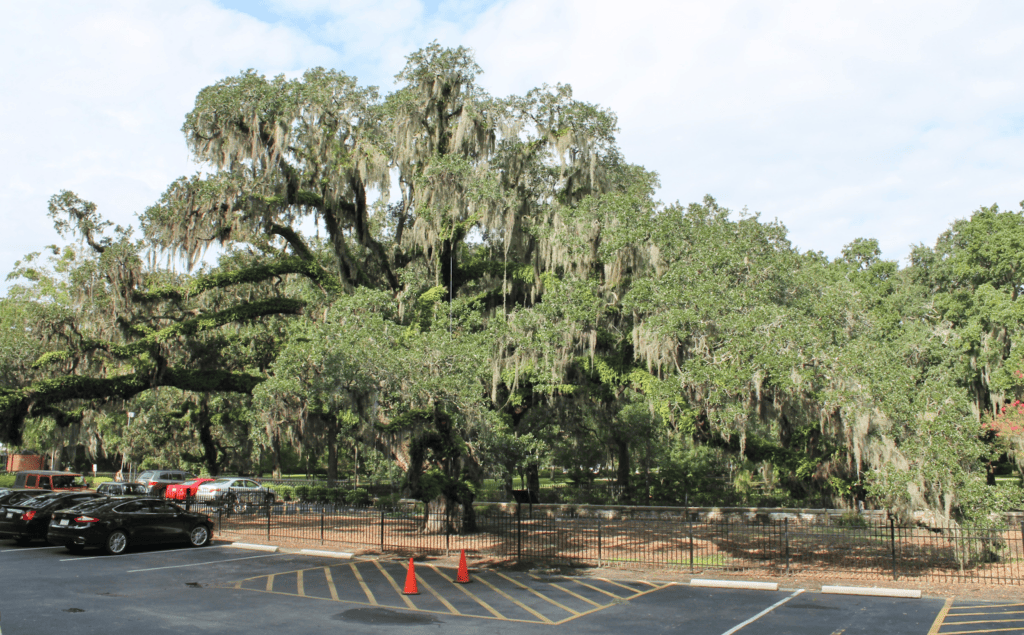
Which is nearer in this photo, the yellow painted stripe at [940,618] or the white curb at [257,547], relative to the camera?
the yellow painted stripe at [940,618]

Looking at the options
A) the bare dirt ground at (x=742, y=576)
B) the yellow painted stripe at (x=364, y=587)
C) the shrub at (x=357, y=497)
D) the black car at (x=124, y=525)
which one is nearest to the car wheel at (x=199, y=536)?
the black car at (x=124, y=525)

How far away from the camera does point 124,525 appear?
16266 mm

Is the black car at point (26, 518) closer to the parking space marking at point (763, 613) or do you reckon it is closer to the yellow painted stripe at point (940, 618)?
the parking space marking at point (763, 613)

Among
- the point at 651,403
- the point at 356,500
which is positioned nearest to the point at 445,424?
the point at 651,403

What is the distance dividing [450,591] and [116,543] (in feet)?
30.5

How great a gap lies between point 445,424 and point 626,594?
843cm

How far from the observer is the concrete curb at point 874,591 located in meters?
12.1

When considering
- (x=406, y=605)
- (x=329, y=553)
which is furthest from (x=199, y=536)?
(x=406, y=605)

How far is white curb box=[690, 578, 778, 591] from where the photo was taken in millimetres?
12914

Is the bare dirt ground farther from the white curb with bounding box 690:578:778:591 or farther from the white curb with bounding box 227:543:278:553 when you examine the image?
the white curb with bounding box 227:543:278:553

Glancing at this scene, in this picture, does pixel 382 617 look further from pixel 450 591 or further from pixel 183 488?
pixel 183 488

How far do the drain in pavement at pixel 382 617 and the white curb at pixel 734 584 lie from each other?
602cm

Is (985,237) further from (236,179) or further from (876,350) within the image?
(236,179)

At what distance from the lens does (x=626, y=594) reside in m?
12.4
